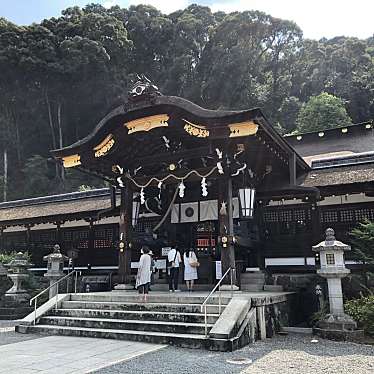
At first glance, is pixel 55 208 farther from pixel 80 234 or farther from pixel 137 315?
pixel 137 315

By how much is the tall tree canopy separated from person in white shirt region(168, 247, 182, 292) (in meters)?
30.1

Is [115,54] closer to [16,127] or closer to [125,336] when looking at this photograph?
[16,127]

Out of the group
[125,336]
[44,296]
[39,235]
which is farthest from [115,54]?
[125,336]

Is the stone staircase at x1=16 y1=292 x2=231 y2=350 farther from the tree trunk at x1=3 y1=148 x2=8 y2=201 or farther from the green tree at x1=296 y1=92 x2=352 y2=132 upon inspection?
the tree trunk at x1=3 y1=148 x2=8 y2=201

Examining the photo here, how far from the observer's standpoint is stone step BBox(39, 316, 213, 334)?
26.2ft

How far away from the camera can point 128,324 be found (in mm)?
8766

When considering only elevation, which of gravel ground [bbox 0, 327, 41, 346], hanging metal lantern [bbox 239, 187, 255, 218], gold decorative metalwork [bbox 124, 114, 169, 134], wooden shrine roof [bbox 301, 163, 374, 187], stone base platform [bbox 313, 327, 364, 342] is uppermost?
gold decorative metalwork [bbox 124, 114, 169, 134]

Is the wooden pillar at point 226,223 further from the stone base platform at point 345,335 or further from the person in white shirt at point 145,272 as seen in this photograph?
the stone base platform at point 345,335

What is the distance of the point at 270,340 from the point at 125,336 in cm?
314

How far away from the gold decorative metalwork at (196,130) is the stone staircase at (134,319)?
164 inches

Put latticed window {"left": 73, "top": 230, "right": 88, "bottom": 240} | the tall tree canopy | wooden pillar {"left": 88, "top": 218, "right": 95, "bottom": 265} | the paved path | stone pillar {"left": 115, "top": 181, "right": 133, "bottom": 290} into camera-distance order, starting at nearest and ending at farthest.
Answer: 1. the paved path
2. stone pillar {"left": 115, "top": 181, "right": 133, "bottom": 290}
3. wooden pillar {"left": 88, "top": 218, "right": 95, "bottom": 265}
4. latticed window {"left": 73, "top": 230, "right": 88, "bottom": 240}
5. the tall tree canopy

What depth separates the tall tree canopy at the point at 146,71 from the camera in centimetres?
4103

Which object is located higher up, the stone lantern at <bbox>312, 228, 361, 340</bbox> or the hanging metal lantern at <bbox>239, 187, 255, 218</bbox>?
the hanging metal lantern at <bbox>239, 187, 255, 218</bbox>

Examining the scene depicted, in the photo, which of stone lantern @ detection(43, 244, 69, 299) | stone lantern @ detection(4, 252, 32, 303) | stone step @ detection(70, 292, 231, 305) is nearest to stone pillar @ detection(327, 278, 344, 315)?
stone step @ detection(70, 292, 231, 305)
